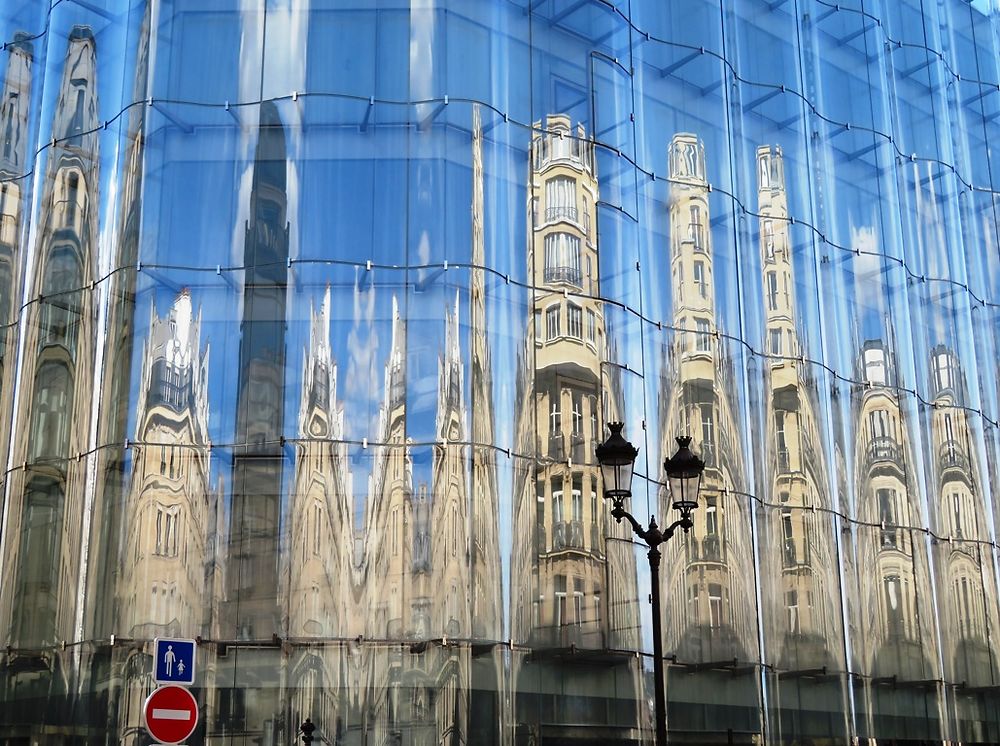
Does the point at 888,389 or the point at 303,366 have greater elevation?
the point at 888,389

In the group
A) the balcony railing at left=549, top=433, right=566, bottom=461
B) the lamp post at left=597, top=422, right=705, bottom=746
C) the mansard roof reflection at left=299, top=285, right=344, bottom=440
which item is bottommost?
the lamp post at left=597, top=422, right=705, bottom=746

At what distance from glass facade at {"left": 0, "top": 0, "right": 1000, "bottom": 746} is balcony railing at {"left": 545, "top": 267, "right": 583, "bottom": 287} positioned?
6cm

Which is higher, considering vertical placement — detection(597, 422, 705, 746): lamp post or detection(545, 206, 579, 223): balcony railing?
detection(545, 206, 579, 223): balcony railing

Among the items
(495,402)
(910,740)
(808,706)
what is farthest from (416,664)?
(910,740)

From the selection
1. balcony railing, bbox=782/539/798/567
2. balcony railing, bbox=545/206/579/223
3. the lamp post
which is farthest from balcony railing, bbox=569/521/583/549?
the lamp post

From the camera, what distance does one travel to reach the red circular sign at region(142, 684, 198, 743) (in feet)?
33.2

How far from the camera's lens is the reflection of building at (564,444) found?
19.0m

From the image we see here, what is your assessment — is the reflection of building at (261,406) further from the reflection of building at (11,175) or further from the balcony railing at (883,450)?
the balcony railing at (883,450)

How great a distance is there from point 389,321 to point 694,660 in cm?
696

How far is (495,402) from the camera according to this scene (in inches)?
758

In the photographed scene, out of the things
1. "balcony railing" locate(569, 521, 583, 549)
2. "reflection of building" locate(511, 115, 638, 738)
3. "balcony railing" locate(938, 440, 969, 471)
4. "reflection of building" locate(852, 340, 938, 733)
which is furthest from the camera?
"balcony railing" locate(938, 440, 969, 471)

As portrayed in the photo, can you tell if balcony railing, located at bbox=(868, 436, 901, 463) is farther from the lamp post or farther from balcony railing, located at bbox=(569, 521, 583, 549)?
the lamp post

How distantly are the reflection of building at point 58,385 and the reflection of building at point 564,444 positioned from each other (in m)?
6.12

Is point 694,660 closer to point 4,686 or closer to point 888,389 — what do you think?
point 888,389
